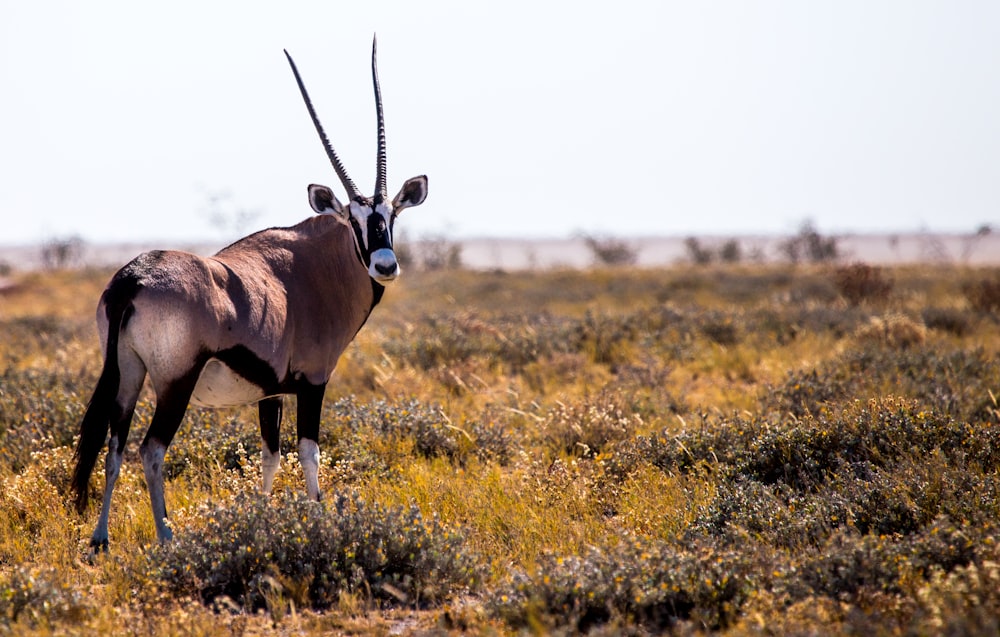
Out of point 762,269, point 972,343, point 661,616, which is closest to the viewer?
point 661,616

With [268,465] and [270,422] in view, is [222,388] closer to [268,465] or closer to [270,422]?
[270,422]

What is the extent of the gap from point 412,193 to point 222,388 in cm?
208

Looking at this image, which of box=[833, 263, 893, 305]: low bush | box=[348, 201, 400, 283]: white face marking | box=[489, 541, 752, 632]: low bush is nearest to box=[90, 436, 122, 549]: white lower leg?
box=[348, 201, 400, 283]: white face marking

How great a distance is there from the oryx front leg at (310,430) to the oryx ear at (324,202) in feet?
4.17

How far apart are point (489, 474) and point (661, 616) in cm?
285

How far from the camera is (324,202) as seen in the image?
19.8 feet

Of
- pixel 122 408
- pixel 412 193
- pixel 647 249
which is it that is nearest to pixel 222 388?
pixel 122 408

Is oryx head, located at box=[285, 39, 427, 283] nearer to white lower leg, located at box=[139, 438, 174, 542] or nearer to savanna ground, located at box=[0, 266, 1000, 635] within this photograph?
savanna ground, located at box=[0, 266, 1000, 635]

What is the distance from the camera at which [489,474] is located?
6832 mm

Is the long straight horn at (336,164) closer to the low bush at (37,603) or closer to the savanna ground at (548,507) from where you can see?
the savanna ground at (548,507)

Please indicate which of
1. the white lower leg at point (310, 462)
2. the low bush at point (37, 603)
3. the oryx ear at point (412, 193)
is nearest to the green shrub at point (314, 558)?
the low bush at point (37, 603)

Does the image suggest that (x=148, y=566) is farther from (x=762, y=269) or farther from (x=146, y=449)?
(x=762, y=269)

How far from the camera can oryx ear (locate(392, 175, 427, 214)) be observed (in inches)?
248

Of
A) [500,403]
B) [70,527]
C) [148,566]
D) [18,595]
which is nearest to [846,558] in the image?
[148,566]
